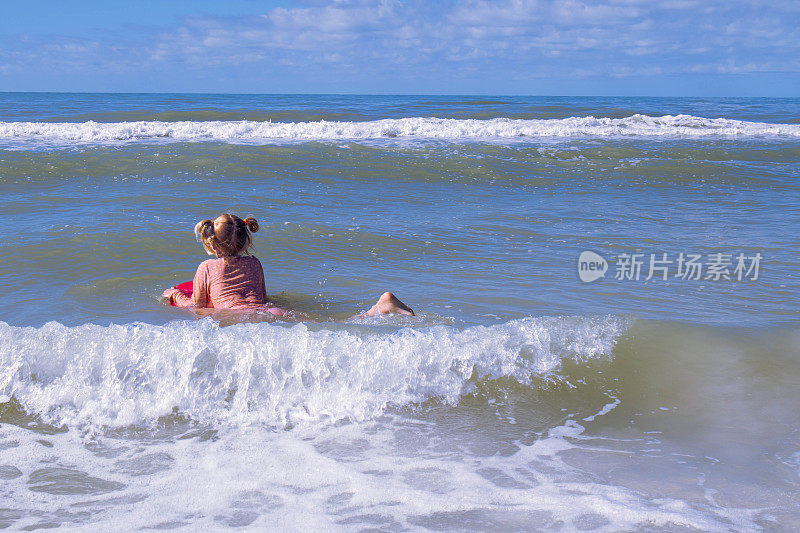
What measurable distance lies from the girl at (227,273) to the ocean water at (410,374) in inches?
7.3

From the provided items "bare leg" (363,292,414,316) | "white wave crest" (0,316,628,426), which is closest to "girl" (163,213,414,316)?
"bare leg" (363,292,414,316)

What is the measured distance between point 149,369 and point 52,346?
593mm

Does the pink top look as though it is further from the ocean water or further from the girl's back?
the ocean water

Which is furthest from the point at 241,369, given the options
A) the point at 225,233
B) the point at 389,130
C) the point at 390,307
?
the point at 389,130

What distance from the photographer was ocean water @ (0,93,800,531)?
9.14ft

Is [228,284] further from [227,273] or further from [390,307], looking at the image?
[390,307]

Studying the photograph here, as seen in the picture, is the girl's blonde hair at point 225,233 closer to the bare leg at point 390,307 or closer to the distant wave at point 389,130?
the bare leg at point 390,307

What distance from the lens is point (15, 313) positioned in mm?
4781

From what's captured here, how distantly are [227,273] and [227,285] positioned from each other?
9 cm

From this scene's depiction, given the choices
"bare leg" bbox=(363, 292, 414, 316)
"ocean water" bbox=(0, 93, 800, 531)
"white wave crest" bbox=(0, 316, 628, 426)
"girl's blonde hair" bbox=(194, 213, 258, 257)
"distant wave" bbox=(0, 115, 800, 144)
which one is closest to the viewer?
"ocean water" bbox=(0, 93, 800, 531)

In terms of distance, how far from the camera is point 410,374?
3762mm

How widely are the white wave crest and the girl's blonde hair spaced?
0.97 meters

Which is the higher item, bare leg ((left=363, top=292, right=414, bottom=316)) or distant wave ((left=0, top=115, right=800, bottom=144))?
distant wave ((left=0, top=115, right=800, bottom=144))

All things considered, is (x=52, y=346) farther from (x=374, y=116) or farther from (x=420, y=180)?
(x=374, y=116)
